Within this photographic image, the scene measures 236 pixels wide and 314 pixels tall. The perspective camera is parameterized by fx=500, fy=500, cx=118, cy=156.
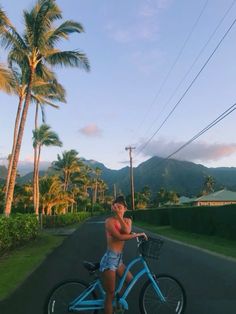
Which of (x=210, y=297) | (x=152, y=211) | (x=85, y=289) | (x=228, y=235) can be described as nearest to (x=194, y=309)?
(x=210, y=297)

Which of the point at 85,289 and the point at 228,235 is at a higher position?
the point at 228,235

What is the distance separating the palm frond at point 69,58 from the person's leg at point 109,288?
24.7 metres

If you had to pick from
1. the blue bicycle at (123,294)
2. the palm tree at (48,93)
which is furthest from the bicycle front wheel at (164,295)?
the palm tree at (48,93)

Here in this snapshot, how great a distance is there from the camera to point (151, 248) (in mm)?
7031

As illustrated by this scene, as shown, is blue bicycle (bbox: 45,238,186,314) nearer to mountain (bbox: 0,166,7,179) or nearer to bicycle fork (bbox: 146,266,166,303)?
bicycle fork (bbox: 146,266,166,303)

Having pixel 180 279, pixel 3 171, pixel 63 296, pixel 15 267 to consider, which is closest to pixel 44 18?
pixel 15 267

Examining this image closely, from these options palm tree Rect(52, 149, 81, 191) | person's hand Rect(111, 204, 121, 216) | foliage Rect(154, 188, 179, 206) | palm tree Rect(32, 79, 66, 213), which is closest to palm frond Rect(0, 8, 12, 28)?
palm tree Rect(32, 79, 66, 213)

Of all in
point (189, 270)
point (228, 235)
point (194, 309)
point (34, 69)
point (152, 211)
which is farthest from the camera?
point (152, 211)

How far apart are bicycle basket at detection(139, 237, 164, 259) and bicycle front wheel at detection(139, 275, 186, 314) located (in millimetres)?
404

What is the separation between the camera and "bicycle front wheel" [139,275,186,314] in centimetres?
720

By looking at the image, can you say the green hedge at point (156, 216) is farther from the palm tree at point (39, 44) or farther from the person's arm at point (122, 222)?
the person's arm at point (122, 222)

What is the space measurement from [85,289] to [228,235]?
21688mm

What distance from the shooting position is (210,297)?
9.20 metres

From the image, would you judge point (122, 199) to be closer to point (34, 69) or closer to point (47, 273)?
point (47, 273)
